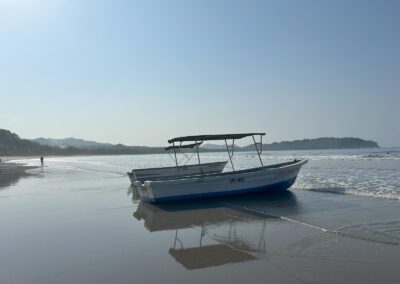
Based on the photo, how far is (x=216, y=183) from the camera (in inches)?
621

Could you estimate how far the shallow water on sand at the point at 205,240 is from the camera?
644 centimetres

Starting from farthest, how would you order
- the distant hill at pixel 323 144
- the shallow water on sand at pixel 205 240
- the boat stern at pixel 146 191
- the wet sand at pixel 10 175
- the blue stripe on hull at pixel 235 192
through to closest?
the distant hill at pixel 323 144
the wet sand at pixel 10 175
the blue stripe on hull at pixel 235 192
the boat stern at pixel 146 191
the shallow water on sand at pixel 205 240

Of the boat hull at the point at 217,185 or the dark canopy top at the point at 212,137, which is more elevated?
the dark canopy top at the point at 212,137

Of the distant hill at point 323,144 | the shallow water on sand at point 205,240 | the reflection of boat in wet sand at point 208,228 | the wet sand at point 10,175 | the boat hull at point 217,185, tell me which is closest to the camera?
the shallow water on sand at point 205,240

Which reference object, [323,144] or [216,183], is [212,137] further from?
[323,144]

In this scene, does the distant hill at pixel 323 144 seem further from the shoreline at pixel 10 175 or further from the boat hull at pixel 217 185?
the boat hull at pixel 217 185

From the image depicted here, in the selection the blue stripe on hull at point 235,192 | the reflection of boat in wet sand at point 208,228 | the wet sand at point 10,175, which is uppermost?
the wet sand at point 10,175

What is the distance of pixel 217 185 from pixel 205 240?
704 cm

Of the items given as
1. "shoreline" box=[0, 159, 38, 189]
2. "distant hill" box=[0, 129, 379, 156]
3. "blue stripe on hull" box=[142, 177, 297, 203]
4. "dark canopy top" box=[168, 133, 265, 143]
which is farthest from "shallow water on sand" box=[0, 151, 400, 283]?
"distant hill" box=[0, 129, 379, 156]

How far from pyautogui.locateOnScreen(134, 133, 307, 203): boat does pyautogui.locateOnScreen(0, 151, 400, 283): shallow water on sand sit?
0.49 meters

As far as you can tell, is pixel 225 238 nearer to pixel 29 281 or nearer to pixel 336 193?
pixel 29 281

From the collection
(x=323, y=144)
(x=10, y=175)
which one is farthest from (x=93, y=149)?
(x=10, y=175)

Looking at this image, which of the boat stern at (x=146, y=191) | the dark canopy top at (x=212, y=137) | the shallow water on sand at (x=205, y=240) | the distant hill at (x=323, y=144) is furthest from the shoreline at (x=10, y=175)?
the distant hill at (x=323, y=144)

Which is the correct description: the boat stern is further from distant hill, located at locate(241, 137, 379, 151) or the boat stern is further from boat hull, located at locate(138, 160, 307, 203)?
distant hill, located at locate(241, 137, 379, 151)
